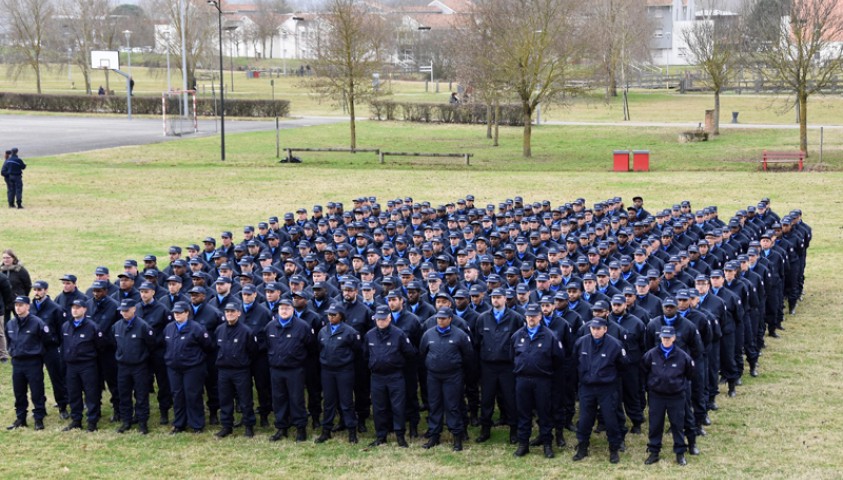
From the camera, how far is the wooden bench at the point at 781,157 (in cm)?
3700

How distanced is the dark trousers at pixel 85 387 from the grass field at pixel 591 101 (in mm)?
33985

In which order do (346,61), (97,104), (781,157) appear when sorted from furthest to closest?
(97,104) < (346,61) < (781,157)

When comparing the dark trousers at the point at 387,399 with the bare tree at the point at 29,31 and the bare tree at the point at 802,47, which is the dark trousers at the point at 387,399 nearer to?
the bare tree at the point at 802,47

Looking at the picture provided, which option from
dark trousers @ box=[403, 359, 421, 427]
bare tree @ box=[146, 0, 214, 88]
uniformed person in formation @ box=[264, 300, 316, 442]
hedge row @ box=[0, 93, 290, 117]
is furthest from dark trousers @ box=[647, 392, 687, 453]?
bare tree @ box=[146, 0, 214, 88]

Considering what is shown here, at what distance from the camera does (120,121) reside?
204ft

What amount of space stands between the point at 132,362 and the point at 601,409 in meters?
5.58

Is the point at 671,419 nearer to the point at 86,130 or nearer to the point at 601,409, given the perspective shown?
the point at 601,409

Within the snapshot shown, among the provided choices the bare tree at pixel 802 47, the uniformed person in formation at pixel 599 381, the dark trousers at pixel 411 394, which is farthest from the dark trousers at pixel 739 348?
the bare tree at pixel 802 47

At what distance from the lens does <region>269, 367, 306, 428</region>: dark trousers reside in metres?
12.4

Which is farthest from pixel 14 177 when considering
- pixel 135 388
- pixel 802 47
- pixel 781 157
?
pixel 802 47

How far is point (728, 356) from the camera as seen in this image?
45.7 feet

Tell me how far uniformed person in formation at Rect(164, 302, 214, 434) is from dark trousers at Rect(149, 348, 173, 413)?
1.02ft

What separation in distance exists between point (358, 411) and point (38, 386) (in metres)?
3.95

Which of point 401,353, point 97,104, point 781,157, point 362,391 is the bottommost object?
point 362,391
